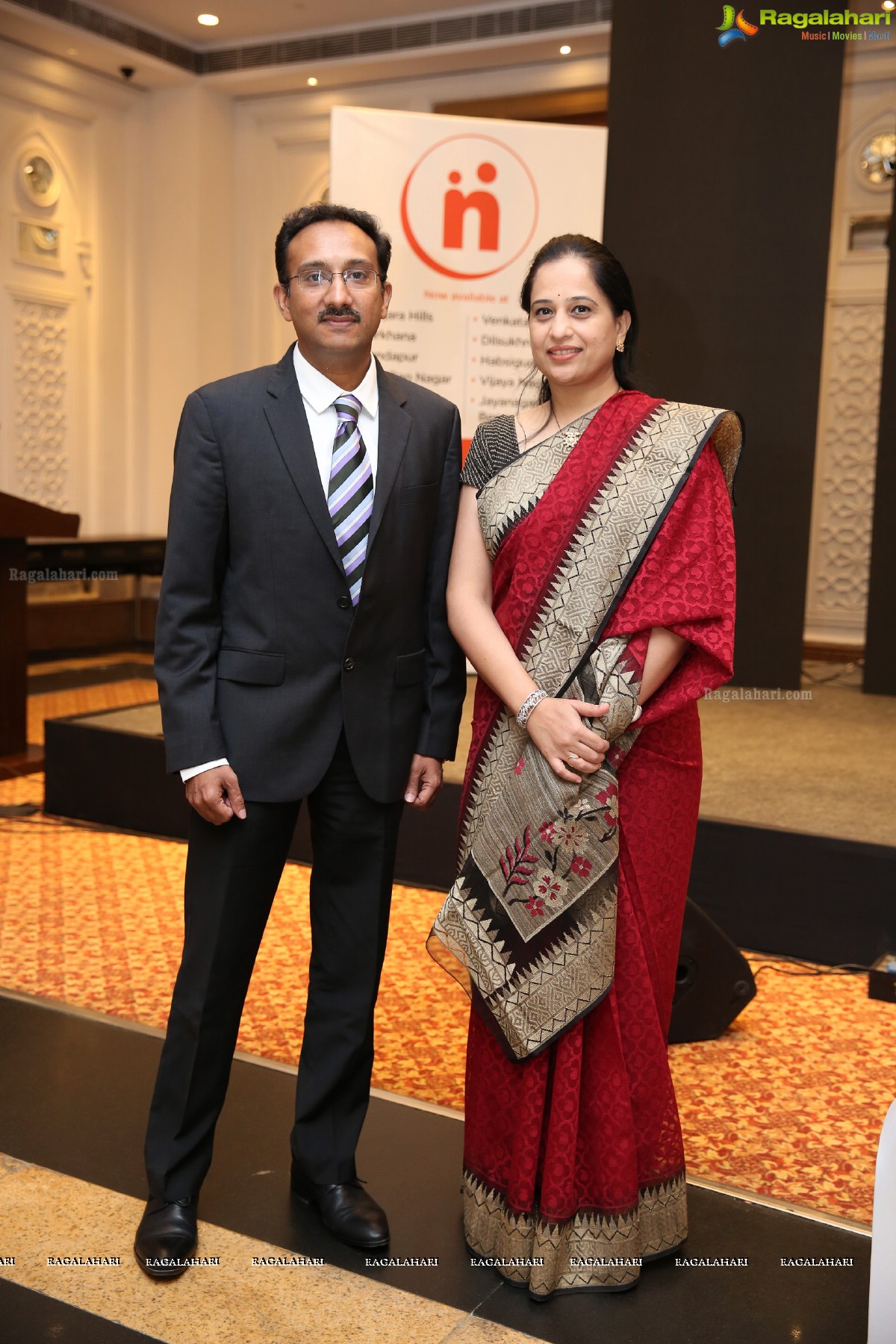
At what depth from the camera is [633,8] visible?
186 inches

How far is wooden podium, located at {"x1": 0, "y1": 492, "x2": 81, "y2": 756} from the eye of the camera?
479 centimetres

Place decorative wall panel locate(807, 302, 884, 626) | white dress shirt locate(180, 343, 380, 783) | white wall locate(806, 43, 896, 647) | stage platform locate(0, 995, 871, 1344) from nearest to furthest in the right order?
1. stage platform locate(0, 995, 871, 1344)
2. white dress shirt locate(180, 343, 380, 783)
3. white wall locate(806, 43, 896, 647)
4. decorative wall panel locate(807, 302, 884, 626)

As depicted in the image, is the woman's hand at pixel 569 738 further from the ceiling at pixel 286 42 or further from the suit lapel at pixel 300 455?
the ceiling at pixel 286 42

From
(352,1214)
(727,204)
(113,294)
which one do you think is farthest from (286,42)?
(352,1214)

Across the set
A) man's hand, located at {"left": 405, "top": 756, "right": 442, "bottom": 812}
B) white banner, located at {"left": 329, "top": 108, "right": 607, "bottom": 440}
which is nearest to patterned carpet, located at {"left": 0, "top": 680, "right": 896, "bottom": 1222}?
man's hand, located at {"left": 405, "top": 756, "right": 442, "bottom": 812}

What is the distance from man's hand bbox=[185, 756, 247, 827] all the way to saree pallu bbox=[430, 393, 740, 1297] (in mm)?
365

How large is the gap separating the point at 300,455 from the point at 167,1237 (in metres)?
1.18

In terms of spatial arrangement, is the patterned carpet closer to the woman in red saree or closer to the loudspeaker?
the loudspeaker

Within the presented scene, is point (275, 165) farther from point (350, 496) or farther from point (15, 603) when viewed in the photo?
point (350, 496)

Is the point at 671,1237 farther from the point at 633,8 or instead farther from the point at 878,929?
the point at 633,8

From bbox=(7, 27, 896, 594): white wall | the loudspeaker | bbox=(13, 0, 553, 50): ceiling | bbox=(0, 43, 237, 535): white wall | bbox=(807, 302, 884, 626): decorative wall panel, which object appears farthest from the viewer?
bbox=(0, 43, 237, 535): white wall

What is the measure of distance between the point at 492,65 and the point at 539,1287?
7769 mm

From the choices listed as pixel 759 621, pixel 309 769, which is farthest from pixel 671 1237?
pixel 759 621

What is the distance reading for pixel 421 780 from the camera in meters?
1.92
